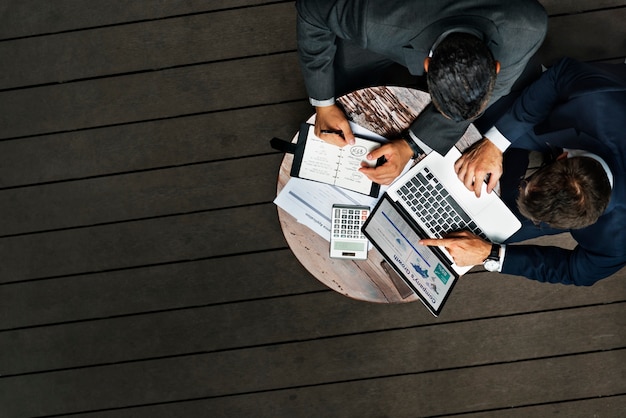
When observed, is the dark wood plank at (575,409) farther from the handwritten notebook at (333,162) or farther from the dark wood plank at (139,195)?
the dark wood plank at (139,195)

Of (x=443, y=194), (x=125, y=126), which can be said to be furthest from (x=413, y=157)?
(x=125, y=126)

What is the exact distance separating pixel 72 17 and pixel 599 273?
2.22 meters

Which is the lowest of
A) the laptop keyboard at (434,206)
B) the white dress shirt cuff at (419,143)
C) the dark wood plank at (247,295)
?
the dark wood plank at (247,295)

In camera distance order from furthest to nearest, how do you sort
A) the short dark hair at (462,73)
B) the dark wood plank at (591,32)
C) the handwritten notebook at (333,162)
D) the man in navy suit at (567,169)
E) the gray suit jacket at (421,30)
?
the dark wood plank at (591,32) → the handwritten notebook at (333,162) → the man in navy suit at (567,169) → the gray suit jacket at (421,30) → the short dark hair at (462,73)

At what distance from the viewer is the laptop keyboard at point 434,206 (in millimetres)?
1535

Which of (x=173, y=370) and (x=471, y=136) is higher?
(x=471, y=136)

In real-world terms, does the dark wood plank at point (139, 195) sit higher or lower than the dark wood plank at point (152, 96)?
lower

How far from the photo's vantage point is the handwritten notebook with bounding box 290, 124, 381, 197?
1.56 metres

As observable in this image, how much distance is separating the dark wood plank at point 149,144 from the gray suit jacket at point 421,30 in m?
0.57

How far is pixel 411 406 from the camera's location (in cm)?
205

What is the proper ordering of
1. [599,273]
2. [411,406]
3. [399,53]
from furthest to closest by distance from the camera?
1. [411,406]
2. [599,273]
3. [399,53]

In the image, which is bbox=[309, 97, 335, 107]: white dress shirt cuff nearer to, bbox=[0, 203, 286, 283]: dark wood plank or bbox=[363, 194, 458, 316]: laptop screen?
bbox=[363, 194, 458, 316]: laptop screen

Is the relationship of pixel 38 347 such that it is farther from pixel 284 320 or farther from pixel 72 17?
pixel 72 17

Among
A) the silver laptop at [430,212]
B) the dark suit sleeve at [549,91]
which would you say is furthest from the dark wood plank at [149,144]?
the dark suit sleeve at [549,91]
